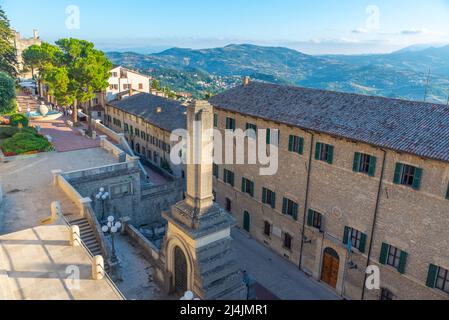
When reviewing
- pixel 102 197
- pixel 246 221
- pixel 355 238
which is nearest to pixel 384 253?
pixel 355 238

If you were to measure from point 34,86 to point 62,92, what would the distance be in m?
36.5

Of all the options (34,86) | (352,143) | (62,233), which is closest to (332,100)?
(352,143)

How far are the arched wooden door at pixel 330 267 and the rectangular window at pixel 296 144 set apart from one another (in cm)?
688

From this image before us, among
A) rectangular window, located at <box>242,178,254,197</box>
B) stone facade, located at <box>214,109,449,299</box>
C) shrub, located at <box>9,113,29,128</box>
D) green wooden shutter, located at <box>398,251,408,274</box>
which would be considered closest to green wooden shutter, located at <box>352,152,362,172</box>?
stone facade, located at <box>214,109,449,299</box>

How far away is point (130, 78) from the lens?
67.1m

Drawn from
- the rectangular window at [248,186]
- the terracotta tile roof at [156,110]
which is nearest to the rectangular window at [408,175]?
the rectangular window at [248,186]

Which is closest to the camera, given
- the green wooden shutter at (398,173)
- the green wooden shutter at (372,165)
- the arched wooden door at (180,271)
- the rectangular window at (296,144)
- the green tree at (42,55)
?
the arched wooden door at (180,271)

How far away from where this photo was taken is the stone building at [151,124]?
131 feet

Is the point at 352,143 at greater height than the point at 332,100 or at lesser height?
lesser

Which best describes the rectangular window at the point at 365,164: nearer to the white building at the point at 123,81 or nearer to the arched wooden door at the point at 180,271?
the arched wooden door at the point at 180,271

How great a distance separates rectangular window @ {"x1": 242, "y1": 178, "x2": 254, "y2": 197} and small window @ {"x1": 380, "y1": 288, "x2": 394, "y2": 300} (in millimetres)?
11667
